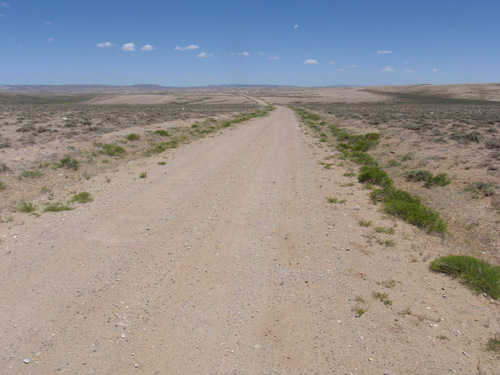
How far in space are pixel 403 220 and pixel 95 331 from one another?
271 inches

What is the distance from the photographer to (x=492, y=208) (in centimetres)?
862

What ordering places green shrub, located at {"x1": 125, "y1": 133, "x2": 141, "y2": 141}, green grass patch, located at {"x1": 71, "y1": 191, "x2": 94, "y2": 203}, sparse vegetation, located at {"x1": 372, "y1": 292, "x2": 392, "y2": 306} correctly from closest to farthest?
sparse vegetation, located at {"x1": 372, "y1": 292, "x2": 392, "y2": 306}, green grass patch, located at {"x1": 71, "y1": 191, "x2": 94, "y2": 203}, green shrub, located at {"x1": 125, "y1": 133, "x2": 141, "y2": 141}

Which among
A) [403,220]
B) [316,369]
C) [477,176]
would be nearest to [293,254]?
[316,369]

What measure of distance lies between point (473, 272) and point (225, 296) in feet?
13.4

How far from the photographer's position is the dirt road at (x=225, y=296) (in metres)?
3.80

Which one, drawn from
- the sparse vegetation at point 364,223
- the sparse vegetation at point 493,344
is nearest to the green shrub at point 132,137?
the sparse vegetation at point 364,223

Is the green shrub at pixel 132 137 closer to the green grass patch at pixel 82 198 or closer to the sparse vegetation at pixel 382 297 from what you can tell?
the green grass patch at pixel 82 198

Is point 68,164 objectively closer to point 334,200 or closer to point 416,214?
point 334,200

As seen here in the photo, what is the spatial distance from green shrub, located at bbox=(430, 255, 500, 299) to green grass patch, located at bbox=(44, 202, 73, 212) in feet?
26.8

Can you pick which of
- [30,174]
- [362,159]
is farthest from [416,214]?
[30,174]

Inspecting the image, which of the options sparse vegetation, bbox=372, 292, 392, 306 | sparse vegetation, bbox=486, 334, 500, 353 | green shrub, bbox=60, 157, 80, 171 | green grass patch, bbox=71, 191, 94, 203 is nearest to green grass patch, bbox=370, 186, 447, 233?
sparse vegetation, bbox=372, 292, 392, 306

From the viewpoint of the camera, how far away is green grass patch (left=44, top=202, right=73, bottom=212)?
26.6 ft

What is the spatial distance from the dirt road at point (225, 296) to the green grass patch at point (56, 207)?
13.1 inches

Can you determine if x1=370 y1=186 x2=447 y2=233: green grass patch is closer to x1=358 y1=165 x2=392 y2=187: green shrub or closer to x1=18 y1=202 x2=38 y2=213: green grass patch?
x1=358 y1=165 x2=392 y2=187: green shrub
